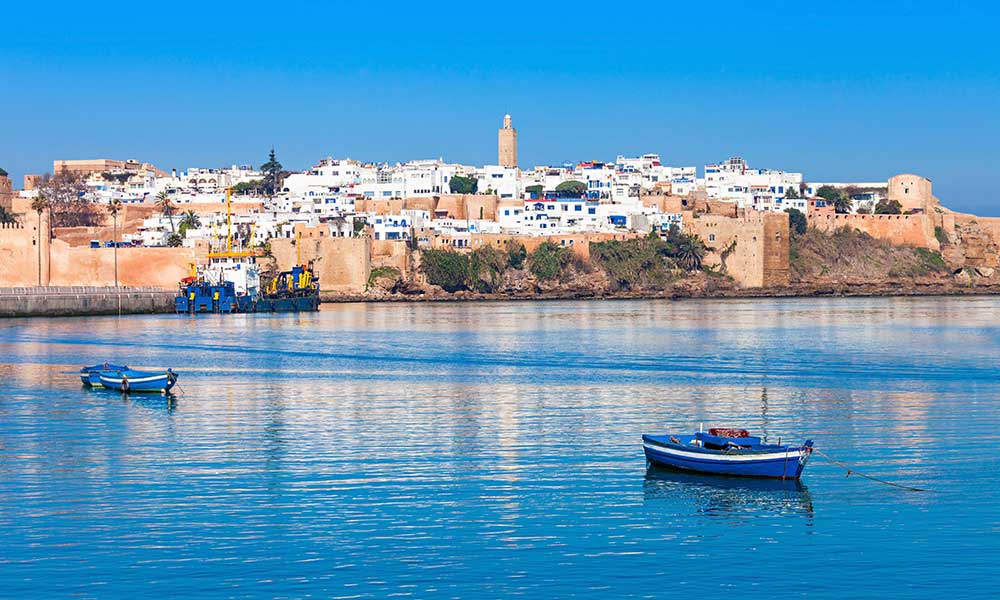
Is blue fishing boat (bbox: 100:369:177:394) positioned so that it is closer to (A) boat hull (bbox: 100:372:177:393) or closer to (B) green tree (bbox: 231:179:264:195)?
(A) boat hull (bbox: 100:372:177:393)

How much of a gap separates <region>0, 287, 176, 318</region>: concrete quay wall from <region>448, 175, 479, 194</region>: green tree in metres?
29.5

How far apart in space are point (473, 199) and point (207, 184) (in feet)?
75.0

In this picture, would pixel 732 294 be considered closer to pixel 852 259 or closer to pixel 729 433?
pixel 852 259

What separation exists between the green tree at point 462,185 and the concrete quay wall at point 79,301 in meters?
29.5

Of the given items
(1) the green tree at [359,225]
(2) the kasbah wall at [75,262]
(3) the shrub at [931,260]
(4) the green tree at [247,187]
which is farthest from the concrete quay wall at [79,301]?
(3) the shrub at [931,260]

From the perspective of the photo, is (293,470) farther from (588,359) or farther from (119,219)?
(119,219)

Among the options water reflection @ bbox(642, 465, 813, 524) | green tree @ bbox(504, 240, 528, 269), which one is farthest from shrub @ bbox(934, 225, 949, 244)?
water reflection @ bbox(642, 465, 813, 524)

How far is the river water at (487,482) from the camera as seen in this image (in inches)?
435

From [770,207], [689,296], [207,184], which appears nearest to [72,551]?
[689,296]

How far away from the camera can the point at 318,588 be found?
10633 mm

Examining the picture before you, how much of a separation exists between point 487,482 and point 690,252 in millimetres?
56707

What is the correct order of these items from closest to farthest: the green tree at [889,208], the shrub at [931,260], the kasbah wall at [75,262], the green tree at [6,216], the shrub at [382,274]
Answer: the kasbah wall at [75,262] → the shrub at [382,274] → the green tree at [6,216] → the shrub at [931,260] → the green tree at [889,208]

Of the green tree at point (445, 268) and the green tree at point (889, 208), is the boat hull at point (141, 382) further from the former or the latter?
the green tree at point (889, 208)

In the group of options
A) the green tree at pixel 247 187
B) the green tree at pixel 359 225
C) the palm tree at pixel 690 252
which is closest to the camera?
the green tree at pixel 359 225
